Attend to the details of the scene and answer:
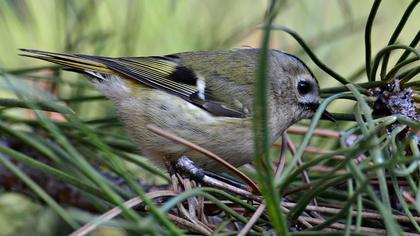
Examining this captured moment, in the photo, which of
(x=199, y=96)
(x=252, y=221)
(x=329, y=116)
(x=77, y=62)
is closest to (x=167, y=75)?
(x=199, y=96)

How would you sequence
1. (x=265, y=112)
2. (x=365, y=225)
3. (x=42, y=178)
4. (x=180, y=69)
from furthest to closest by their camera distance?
(x=180, y=69), (x=42, y=178), (x=365, y=225), (x=265, y=112)

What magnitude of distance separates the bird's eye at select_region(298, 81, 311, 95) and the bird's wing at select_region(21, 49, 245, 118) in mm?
144

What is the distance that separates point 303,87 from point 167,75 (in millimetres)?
267

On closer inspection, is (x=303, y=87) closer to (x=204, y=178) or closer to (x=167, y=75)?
(x=167, y=75)

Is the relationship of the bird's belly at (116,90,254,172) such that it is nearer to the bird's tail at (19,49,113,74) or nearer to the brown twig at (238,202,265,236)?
the bird's tail at (19,49,113,74)

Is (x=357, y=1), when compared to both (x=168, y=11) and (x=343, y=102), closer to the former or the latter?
(x=343, y=102)

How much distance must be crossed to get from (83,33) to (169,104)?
0.73 feet

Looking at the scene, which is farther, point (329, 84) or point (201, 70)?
point (329, 84)

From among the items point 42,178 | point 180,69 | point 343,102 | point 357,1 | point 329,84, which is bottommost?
point 42,178

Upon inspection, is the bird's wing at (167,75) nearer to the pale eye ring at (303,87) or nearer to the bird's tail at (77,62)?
the bird's tail at (77,62)

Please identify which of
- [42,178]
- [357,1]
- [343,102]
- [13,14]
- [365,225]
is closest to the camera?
[365,225]

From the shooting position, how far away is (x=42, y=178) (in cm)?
101

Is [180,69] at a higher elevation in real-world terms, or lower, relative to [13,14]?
higher

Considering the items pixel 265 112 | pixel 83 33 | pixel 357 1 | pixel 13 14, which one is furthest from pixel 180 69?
pixel 265 112
